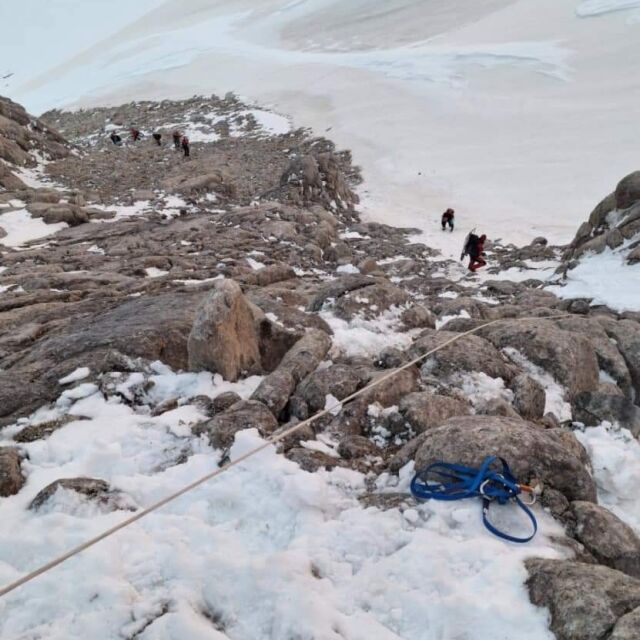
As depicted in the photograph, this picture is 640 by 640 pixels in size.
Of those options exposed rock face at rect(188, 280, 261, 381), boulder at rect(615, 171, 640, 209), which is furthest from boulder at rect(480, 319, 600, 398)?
boulder at rect(615, 171, 640, 209)

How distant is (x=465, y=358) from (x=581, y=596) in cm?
345

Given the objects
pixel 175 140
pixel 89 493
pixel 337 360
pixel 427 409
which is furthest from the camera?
pixel 175 140

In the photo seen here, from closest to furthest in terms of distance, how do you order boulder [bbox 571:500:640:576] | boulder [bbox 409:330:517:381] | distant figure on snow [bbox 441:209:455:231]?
boulder [bbox 571:500:640:576], boulder [bbox 409:330:517:381], distant figure on snow [bbox 441:209:455:231]

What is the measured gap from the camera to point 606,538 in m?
3.59

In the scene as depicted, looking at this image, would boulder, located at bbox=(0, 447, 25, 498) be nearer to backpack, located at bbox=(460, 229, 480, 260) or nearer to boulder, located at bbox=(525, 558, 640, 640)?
boulder, located at bbox=(525, 558, 640, 640)

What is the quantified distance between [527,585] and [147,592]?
2.35 meters

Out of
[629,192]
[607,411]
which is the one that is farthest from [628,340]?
[629,192]

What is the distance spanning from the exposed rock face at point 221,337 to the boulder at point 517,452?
240 centimetres

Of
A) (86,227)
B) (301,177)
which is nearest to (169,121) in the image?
(301,177)

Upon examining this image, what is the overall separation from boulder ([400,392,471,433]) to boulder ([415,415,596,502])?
2.26 ft

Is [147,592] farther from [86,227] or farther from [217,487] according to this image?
[86,227]

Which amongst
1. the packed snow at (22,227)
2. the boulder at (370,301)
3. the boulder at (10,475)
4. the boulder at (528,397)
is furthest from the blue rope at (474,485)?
the packed snow at (22,227)

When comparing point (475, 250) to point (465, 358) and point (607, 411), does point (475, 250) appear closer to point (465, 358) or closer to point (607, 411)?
point (465, 358)

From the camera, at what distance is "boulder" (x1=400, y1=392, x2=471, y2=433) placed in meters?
4.98
